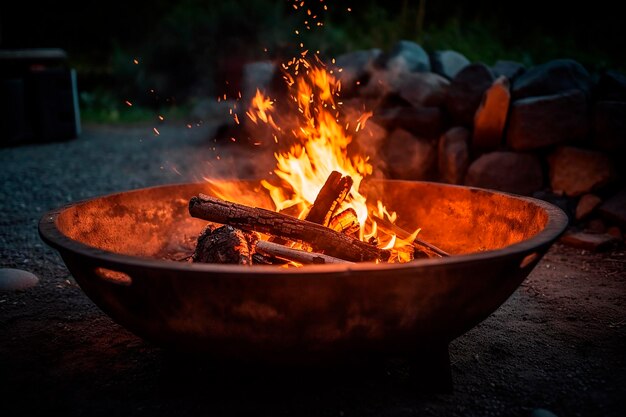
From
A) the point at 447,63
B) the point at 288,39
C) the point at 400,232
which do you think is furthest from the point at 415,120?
the point at 288,39

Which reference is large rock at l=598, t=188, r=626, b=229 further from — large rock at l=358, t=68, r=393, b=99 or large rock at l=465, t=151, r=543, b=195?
large rock at l=358, t=68, r=393, b=99

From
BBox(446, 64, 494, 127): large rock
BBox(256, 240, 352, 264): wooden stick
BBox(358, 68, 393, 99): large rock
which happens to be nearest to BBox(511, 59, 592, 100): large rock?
BBox(446, 64, 494, 127): large rock

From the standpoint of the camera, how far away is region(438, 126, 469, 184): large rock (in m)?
4.36

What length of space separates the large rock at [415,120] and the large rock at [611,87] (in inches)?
48.4

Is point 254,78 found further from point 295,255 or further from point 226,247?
point 295,255

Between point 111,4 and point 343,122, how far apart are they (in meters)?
13.0

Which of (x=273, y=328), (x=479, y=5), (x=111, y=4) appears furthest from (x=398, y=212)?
(x=111, y=4)

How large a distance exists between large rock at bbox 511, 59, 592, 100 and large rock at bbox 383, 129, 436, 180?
84 cm

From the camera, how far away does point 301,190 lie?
2.90m

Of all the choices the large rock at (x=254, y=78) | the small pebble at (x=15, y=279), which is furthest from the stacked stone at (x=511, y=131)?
the small pebble at (x=15, y=279)

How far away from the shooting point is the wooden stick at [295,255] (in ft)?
6.76

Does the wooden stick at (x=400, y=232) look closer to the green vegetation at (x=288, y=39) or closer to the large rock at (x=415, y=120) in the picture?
the large rock at (x=415, y=120)

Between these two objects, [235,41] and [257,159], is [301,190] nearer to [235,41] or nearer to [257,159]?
[257,159]

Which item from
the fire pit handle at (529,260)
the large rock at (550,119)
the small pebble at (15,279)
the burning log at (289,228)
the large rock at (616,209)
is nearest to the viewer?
the fire pit handle at (529,260)
